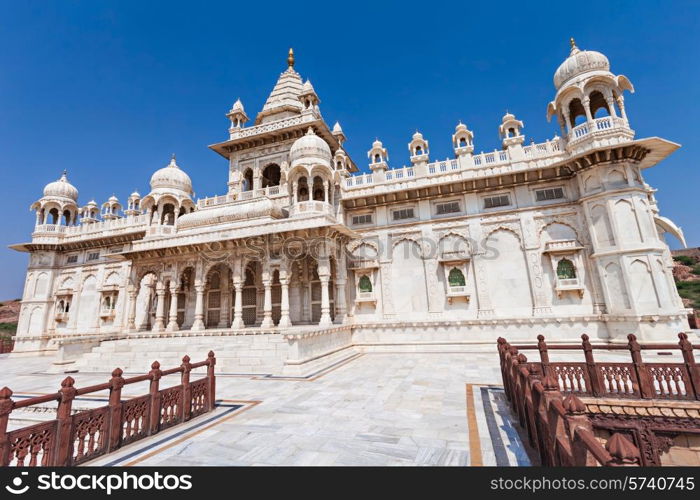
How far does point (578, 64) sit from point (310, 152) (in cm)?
1228

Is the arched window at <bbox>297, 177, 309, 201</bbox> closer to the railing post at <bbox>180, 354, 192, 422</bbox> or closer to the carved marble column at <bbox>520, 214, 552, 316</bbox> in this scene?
the carved marble column at <bbox>520, 214, 552, 316</bbox>

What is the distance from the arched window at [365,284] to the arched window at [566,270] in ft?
26.6

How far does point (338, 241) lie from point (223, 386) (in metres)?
8.66

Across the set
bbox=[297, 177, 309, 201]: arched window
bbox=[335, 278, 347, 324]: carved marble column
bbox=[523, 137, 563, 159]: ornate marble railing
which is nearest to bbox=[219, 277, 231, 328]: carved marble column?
bbox=[297, 177, 309, 201]: arched window

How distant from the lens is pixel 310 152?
15875mm

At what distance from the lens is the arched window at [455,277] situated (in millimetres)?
14594

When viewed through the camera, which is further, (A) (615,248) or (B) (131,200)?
(B) (131,200)

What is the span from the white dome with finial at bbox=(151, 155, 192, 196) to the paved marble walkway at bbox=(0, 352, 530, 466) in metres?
13.3

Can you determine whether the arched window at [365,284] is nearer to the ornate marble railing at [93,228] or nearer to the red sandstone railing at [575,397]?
the red sandstone railing at [575,397]

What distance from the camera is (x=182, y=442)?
445 cm

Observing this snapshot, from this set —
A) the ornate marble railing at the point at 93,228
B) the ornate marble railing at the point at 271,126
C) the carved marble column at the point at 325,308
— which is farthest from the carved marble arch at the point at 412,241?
the ornate marble railing at the point at 93,228

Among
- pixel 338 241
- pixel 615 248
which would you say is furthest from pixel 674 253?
pixel 338 241

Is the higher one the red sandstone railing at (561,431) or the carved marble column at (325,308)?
the carved marble column at (325,308)
